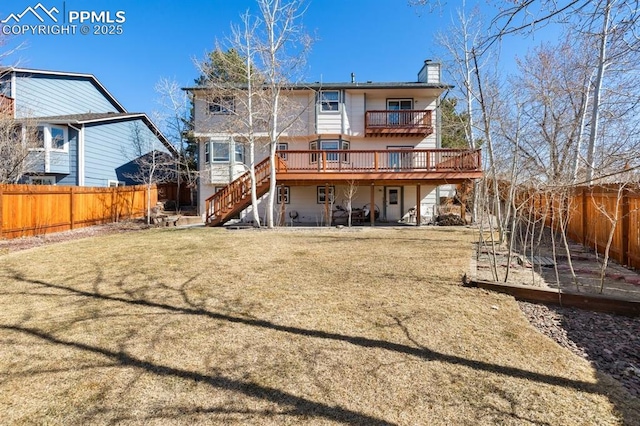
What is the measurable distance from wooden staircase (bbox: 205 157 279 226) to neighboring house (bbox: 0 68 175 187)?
8.94 m

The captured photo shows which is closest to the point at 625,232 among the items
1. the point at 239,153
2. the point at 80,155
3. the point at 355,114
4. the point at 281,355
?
the point at 281,355

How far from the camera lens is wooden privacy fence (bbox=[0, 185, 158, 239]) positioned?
10.1 metres

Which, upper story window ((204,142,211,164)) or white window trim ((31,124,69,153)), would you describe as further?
upper story window ((204,142,211,164))

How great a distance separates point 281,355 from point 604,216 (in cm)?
832

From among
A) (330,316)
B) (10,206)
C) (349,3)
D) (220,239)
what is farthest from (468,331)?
(10,206)

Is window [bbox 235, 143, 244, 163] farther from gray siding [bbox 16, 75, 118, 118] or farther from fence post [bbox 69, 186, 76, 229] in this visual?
gray siding [bbox 16, 75, 118, 118]

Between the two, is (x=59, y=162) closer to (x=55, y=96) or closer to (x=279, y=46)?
(x=55, y=96)

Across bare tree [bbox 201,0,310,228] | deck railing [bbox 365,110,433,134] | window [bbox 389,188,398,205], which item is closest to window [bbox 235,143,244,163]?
bare tree [bbox 201,0,310,228]

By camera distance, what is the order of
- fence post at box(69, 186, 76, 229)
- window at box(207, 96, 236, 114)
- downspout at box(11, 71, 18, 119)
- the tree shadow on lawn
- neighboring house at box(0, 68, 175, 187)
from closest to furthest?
the tree shadow on lawn
fence post at box(69, 186, 76, 229)
window at box(207, 96, 236, 114)
downspout at box(11, 71, 18, 119)
neighboring house at box(0, 68, 175, 187)

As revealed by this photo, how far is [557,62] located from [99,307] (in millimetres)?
17587

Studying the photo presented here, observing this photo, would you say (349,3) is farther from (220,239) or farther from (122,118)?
(122,118)

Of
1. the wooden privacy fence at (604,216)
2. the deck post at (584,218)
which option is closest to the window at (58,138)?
the wooden privacy fence at (604,216)

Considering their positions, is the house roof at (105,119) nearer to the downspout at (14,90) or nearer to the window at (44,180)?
the downspout at (14,90)

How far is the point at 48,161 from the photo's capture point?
625 inches
